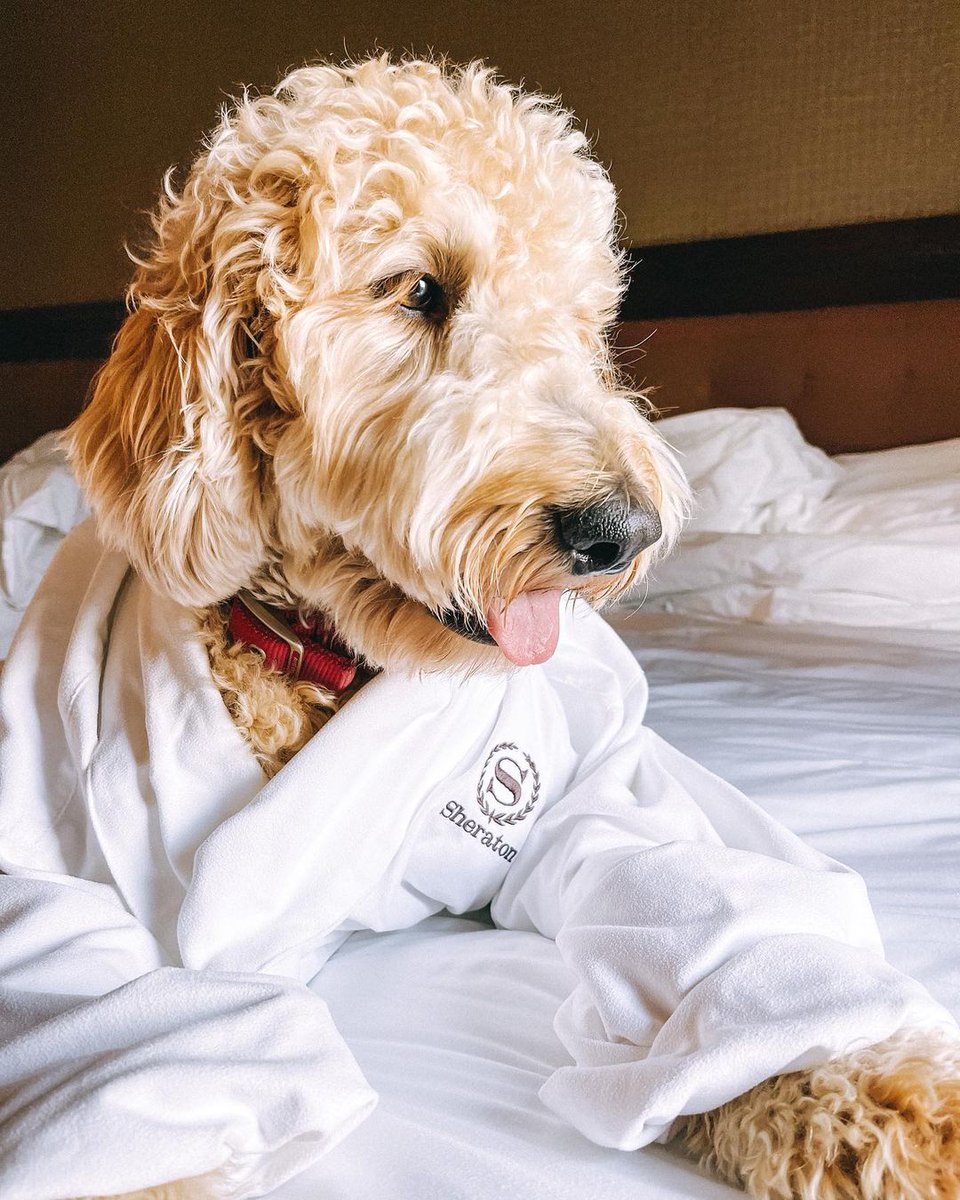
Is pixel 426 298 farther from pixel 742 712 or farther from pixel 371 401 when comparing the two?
pixel 742 712

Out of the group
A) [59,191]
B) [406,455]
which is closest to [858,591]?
[406,455]

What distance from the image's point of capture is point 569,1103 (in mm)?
694

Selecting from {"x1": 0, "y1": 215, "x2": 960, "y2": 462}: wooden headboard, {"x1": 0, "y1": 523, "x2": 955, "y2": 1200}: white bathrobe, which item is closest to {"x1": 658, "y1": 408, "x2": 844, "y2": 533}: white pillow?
{"x1": 0, "y1": 215, "x2": 960, "y2": 462}: wooden headboard

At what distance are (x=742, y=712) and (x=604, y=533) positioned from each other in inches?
33.0

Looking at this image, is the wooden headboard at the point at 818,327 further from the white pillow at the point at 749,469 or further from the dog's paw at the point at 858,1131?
the dog's paw at the point at 858,1131

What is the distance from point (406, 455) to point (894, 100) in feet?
7.04

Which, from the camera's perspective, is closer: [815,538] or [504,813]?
[504,813]

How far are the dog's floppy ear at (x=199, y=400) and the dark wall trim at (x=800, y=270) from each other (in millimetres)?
1588

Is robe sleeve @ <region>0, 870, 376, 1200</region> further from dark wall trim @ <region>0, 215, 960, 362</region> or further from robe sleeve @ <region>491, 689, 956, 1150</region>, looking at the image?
dark wall trim @ <region>0, 215, 960, 362</region>

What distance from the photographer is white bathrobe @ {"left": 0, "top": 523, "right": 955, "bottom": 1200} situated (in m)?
0.64

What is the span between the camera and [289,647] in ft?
3.32

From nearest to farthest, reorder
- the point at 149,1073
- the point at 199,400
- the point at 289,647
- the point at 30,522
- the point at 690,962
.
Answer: the point at 149,1073 → the point at 690,962 → the point at 199,400 → the point at 289,647 → the point at 30,522

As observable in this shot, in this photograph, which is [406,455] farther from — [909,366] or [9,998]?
[909,366]

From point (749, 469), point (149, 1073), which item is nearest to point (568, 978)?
point (149, 1073)
